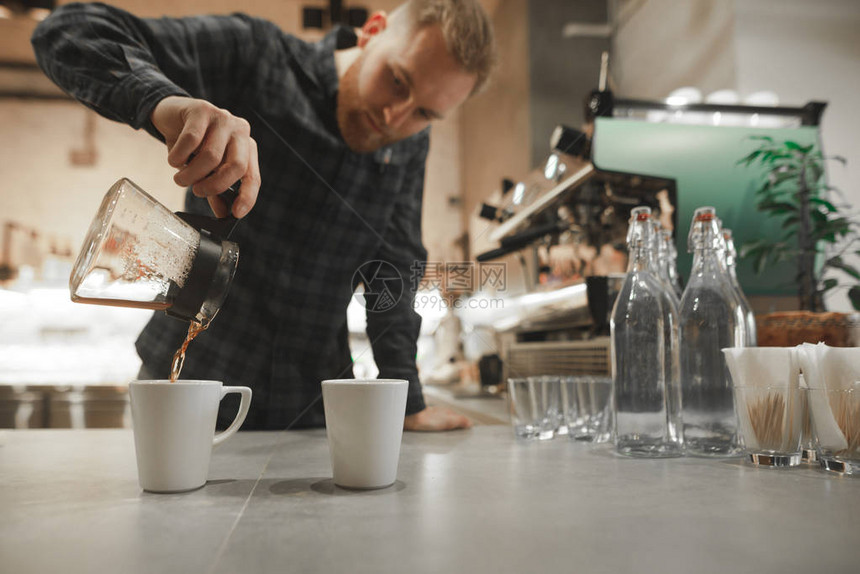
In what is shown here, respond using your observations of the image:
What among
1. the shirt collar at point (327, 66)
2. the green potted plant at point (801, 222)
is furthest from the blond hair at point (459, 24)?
the green potted plant at point (801, 222)

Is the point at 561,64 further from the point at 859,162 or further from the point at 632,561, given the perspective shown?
the point at 632,561

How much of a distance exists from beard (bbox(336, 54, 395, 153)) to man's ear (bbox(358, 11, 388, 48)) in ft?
0.15

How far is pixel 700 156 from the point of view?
1.29 meters

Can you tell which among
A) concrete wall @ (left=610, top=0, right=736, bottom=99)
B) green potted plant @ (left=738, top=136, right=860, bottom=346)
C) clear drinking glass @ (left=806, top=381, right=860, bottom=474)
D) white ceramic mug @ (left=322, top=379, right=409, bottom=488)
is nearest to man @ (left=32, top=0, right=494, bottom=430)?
white ceramic mug @ (left=322, top=379, right=409, bottom=488)

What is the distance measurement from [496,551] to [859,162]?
5.85 feet

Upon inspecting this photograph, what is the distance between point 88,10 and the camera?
2.27ft

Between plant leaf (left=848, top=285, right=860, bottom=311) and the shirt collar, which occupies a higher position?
the shirt collar

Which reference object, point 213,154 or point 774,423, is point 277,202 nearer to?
point 213,154

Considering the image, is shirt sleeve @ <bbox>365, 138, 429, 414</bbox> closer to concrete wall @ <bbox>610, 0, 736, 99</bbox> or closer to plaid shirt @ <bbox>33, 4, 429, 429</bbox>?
plaid shirt @ <bbox>33, 4, 429, 429</bbox>

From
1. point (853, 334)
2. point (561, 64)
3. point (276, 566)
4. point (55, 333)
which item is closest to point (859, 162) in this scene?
point (853, 334)

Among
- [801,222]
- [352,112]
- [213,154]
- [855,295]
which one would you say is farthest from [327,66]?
[855,295]

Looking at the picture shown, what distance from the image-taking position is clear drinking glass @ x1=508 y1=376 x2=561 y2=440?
32.3 inches

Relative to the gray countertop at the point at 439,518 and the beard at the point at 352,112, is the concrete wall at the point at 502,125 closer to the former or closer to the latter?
the beard at the point at 352,112

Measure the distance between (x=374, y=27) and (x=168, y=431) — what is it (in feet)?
2.50
